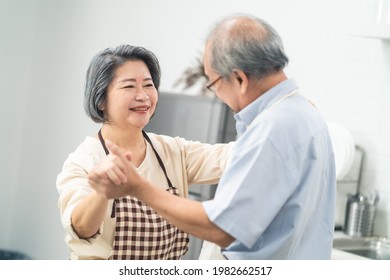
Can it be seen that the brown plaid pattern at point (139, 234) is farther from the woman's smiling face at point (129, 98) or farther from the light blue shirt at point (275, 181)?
the light blue shirt at point (275, 181)

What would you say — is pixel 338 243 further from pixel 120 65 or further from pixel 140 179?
pixel 140 179

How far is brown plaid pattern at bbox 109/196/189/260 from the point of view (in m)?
1.46

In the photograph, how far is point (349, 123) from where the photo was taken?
8.77 ft

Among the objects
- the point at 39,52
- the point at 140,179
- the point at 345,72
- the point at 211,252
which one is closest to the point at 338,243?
the point at 345,72

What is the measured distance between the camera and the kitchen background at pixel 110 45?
262 cm

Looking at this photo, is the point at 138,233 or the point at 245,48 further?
the point at 138,233

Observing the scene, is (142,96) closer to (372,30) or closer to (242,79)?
(242,79)

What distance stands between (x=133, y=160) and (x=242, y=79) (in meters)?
0.41

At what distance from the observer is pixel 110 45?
344 cm

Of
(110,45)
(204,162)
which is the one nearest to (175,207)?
(204,162)

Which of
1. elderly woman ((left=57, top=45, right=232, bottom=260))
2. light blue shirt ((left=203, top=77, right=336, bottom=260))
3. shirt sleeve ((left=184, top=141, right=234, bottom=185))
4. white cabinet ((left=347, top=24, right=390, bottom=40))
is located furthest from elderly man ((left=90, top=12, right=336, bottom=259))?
white cabinet ((left=347, top=24, right=390, bottom=40))

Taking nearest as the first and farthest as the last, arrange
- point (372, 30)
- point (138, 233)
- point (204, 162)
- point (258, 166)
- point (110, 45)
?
point (258, 166) < point (138, 233) < point (204, 162) < point (372, 30) < point (110, 45)

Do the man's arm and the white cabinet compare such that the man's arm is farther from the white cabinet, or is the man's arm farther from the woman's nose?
the white cabinet
